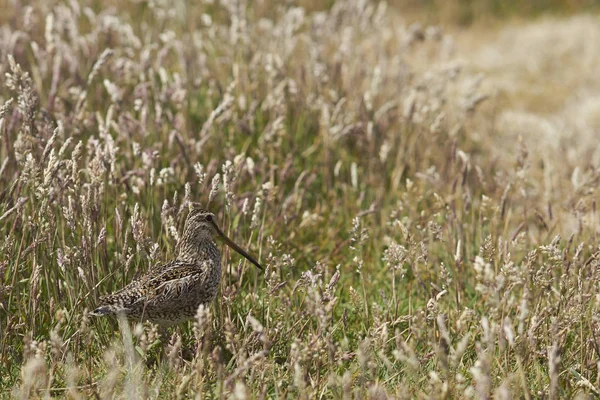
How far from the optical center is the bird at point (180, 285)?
3531 millimetres

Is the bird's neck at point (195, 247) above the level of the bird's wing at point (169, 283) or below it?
above

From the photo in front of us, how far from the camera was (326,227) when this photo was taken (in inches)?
211

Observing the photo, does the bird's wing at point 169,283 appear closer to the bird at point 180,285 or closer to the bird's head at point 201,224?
the bird at point 180,285

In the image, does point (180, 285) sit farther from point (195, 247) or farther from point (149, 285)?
point (195, 247)

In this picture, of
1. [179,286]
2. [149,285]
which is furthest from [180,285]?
[149,285]

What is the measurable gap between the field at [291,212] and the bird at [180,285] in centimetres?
9

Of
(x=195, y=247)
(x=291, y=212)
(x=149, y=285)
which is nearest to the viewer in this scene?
(x=149, y=285)

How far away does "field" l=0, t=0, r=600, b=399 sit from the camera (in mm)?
3281

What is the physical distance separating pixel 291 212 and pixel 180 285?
5.47 ft

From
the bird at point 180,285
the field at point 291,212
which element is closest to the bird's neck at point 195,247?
the bird at point 180,285

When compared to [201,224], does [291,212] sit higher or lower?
lower

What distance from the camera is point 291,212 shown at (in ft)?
17.0

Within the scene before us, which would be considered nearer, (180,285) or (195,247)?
(180,285)

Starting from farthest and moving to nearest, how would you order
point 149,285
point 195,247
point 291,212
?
point 291,212, point 195,247, point 149,285
